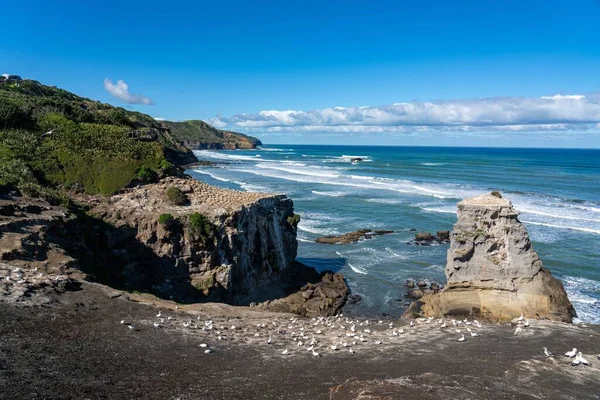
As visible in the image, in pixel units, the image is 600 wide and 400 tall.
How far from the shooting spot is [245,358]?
1236cm

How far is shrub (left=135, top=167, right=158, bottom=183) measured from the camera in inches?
1054

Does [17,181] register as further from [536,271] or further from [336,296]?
[536,271]

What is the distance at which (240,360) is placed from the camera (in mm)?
12180

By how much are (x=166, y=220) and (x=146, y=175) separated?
5031 millimetres

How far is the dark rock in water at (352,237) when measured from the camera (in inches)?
1578

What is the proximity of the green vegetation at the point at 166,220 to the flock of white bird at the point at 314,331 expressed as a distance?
28.8 feet

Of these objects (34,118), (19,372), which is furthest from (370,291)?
(34,118)

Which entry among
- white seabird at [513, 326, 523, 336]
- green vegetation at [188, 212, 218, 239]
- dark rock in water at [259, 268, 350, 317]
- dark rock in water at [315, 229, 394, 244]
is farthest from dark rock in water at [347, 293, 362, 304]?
white seabird at [513, 326, 523, 336]

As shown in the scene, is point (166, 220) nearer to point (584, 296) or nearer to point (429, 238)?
point (584, 296)

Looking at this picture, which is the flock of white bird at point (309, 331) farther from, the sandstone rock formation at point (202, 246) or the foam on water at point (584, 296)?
the foam on water at point (584, 296)

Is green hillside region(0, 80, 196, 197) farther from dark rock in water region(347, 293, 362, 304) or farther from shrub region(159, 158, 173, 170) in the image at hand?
dark rock in water region(347, 293, 362, 304)

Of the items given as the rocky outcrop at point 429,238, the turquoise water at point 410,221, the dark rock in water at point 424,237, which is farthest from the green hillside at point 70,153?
the dark rock in water at point 424,237

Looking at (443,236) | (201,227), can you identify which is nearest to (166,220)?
(201,227)

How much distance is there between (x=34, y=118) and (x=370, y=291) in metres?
26.8
